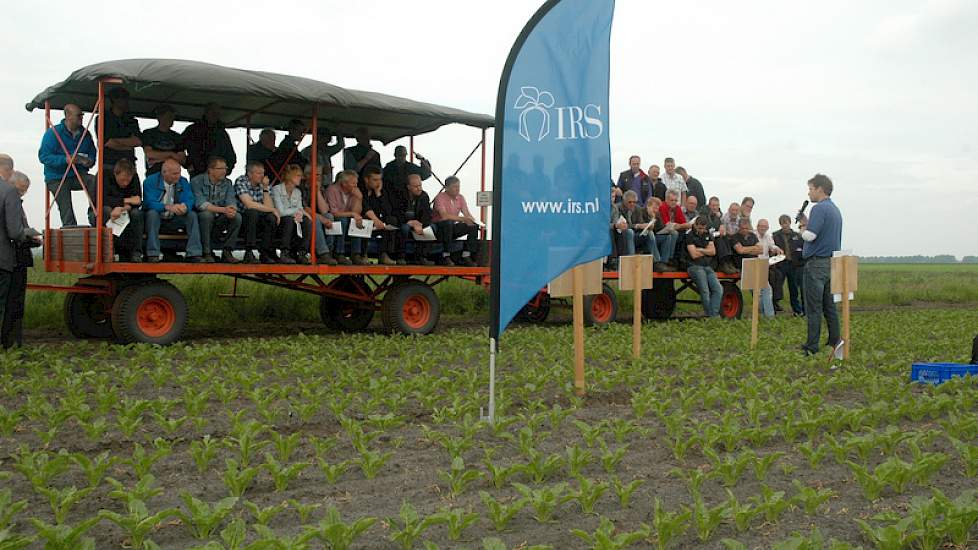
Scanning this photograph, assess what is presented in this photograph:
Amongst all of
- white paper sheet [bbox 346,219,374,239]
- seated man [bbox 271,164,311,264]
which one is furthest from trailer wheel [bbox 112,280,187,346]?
white paper sheet [bbox 346,219,374,239]

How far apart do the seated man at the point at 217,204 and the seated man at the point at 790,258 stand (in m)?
11.9

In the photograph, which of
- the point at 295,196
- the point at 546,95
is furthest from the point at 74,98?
the point at 546,95

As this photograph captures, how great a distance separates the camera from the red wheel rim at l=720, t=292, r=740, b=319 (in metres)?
17.5

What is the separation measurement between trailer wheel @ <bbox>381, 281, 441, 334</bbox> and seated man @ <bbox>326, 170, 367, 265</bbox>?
698 mm

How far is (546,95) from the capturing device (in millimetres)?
6453

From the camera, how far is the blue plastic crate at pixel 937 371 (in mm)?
8078

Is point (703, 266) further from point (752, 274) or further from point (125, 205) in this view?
point (125, 205)

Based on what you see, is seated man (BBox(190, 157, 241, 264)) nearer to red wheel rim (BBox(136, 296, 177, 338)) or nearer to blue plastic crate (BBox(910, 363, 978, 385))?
red wheel rim (BBox(136, 296, 177, 338))

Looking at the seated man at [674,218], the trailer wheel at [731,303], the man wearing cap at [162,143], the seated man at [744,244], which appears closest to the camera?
the man wearing cap at [162,143]

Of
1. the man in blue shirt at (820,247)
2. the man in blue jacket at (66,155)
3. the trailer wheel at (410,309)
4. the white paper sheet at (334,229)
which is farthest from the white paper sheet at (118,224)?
the man in blue shirt at (820,247)

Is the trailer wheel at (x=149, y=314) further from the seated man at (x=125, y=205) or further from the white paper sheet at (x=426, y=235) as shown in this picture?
the white paper sheet at (x=426, y=235)

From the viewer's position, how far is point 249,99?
11.8m

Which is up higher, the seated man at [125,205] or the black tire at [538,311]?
the seated man at [125,205]

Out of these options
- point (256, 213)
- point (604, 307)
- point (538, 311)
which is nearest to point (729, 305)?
point (604, 307)
